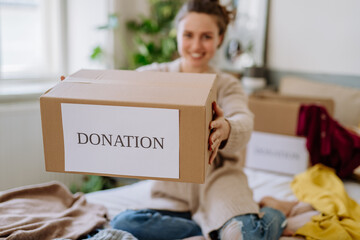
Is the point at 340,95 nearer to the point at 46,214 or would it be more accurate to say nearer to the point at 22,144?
the point at 46,214

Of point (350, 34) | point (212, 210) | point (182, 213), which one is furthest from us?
point (350, 34)

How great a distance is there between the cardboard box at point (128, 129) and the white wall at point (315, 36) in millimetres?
1665

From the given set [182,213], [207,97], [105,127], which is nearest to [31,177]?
[182,213]

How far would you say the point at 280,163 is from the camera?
74.1 inches

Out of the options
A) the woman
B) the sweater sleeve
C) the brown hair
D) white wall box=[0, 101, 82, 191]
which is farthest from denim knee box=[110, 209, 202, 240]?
white wall box=[0, 101, 82, 191]

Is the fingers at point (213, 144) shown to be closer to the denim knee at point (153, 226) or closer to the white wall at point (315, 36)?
the denim knee at point (153, 226)

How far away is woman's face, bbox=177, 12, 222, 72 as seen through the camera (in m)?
1.30

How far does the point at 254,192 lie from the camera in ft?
5.25

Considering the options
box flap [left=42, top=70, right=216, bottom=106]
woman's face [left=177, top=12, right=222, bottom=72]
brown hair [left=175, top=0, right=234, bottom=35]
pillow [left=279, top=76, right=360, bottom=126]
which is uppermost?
brown hair [left=175, top=0, right=234, bottom=35]

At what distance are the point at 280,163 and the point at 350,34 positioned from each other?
3.14 ft

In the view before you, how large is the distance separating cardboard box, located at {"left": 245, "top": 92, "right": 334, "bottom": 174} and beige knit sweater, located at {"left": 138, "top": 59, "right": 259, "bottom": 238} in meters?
0.60

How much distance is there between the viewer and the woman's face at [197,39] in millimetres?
1305

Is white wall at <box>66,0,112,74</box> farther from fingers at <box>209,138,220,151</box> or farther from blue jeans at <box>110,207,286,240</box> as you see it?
fingers at <box>209,138,220,151</box>

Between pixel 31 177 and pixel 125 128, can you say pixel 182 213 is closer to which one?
pixel 125 128
